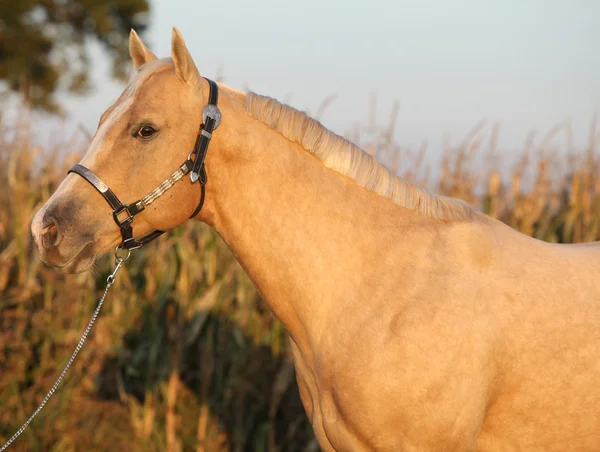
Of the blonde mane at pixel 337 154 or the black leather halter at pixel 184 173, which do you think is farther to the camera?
the blonde mane at pixel 337 154

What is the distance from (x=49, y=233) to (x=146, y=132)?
0.50 metres

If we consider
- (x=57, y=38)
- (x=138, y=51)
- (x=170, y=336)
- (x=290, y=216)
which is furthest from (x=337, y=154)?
(x=57, y=38)

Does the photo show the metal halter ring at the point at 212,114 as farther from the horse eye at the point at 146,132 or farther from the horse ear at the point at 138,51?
the horse ear at the point at 138,51

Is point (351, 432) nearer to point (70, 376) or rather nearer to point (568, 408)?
point (568, 408)

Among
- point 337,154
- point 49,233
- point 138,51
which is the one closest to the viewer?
point 49,233

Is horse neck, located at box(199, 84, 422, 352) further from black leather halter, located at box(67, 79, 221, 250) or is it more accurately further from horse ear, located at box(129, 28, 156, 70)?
horse ear, located at box(129, 28, 156, 70)

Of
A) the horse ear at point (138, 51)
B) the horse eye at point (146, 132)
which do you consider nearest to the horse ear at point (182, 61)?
the horse eye at point (146, 132)

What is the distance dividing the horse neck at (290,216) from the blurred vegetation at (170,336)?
2.45 m

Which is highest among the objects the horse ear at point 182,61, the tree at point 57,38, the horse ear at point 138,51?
the tree at point 57,38

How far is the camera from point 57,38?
13.2m

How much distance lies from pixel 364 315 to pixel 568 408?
804 millimetres

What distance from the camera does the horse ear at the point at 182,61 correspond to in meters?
2.35

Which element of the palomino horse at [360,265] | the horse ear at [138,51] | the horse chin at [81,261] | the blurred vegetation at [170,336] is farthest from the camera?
the blurred vegetation at [170,336]

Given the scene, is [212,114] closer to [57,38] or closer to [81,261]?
[81,261]
